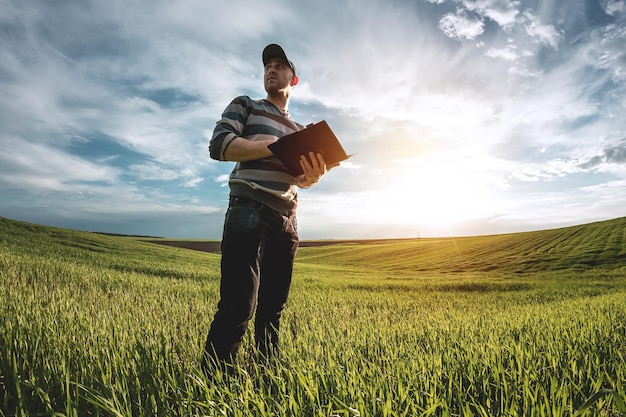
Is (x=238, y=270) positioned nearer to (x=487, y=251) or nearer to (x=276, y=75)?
(x=276, y=75)

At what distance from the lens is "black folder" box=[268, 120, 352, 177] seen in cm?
239

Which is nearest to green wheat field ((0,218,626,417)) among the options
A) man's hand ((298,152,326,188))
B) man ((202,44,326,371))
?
man ((202,44,326,371))

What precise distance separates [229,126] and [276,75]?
0.69 metres

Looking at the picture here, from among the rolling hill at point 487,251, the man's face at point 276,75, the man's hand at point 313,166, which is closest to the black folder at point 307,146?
the man's hand at point 313,166

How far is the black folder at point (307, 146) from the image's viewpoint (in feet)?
7.86

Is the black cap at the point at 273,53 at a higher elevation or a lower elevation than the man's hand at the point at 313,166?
higher

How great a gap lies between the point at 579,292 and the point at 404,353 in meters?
13.9

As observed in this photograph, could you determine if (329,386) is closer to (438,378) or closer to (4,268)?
(438,378)

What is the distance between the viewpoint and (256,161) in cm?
269

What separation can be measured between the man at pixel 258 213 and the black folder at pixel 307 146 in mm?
58

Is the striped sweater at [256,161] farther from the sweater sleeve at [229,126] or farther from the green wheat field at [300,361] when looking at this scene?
the green wheat field at [300,361]

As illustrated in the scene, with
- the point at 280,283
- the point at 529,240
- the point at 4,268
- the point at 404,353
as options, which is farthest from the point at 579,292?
the point at 529,240

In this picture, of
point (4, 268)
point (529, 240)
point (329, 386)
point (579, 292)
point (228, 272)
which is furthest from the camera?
point (529, 240)

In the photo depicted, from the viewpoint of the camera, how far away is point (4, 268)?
9.29 m
